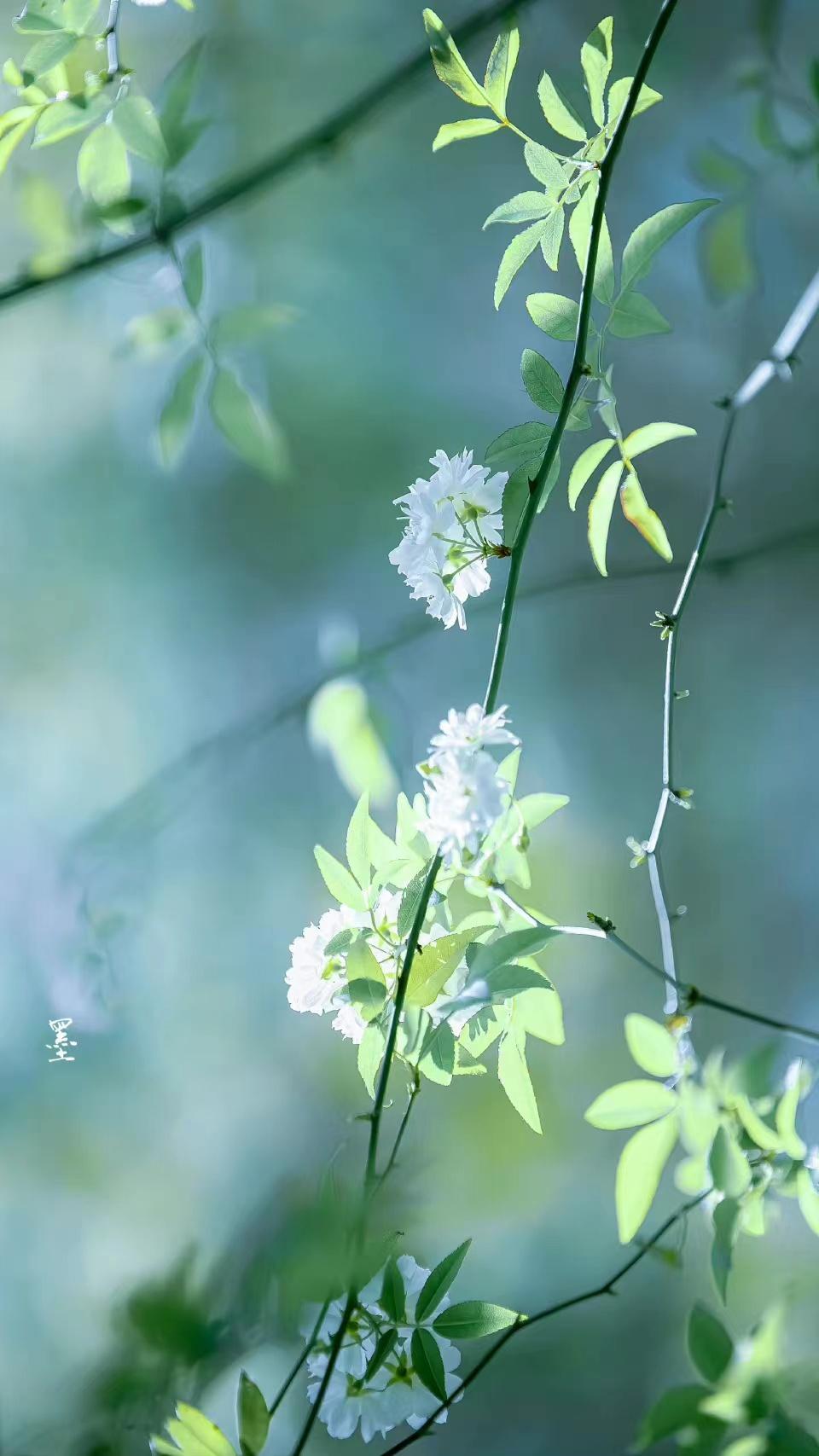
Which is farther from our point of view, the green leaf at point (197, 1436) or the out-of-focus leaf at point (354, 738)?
the out-of-focus leaf at point (354, 738)

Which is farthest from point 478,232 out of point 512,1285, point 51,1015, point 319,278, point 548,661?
point 512,1285

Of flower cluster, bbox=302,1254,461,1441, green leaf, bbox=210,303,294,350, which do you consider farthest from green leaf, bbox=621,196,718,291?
flower cluster, bbox=302,1254,461,1441

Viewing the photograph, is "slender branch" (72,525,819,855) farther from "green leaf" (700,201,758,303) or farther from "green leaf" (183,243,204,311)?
"green leaf" (183,243,204,311)

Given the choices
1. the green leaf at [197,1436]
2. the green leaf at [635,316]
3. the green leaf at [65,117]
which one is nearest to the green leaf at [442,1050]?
the green leaf at [197,1436]

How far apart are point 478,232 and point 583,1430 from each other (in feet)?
2.53

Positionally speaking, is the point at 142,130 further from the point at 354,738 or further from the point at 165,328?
the point at 354,738

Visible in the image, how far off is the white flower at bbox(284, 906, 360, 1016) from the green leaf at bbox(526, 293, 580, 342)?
0.69 feet

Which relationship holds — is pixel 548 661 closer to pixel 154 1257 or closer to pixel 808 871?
pixel 808 871

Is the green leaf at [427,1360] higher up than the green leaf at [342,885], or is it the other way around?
the green leaf at [342,885]

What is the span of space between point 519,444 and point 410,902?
0.51ft

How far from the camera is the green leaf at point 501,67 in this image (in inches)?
13.1

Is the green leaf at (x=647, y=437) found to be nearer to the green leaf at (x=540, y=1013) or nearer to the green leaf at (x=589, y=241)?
the green leaf at (x=589, y=241)

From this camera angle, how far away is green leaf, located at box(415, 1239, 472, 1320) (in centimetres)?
34

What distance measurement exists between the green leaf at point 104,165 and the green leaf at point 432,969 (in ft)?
0.92
